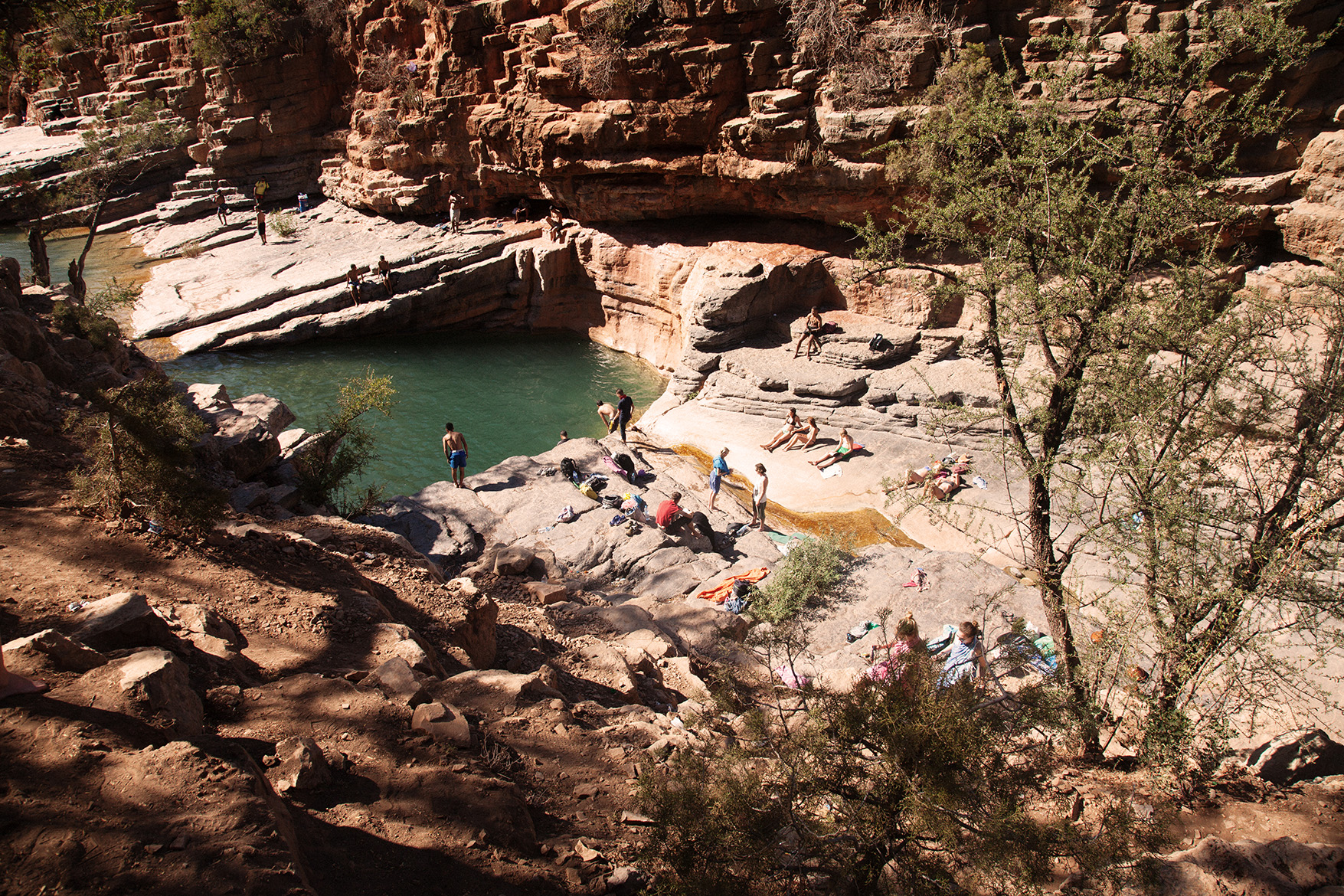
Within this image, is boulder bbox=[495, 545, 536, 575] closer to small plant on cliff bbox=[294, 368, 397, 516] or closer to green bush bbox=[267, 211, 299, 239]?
small plant on cliff bbox=[294, 368, 397, 516]

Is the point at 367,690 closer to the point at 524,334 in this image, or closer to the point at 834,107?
the point at 834,107

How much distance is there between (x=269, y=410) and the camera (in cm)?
1371

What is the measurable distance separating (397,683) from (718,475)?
8.81 m

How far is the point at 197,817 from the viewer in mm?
3486

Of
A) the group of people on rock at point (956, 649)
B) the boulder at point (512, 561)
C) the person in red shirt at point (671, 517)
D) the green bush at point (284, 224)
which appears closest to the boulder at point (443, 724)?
the group of people on rock at point (956, 649)

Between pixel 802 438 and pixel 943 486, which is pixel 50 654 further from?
pixel 802 438

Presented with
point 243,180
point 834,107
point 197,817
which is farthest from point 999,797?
point 243,180

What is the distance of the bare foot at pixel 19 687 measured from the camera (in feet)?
12.9

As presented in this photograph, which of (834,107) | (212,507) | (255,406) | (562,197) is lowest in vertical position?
(255,406)

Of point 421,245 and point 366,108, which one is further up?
point 366,108

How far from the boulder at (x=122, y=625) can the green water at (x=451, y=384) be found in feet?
32.7

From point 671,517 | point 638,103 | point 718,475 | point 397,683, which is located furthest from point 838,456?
point 638,103

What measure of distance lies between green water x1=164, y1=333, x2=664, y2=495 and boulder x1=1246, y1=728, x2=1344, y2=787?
13971mm

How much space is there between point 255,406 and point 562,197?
13495 millimetres
